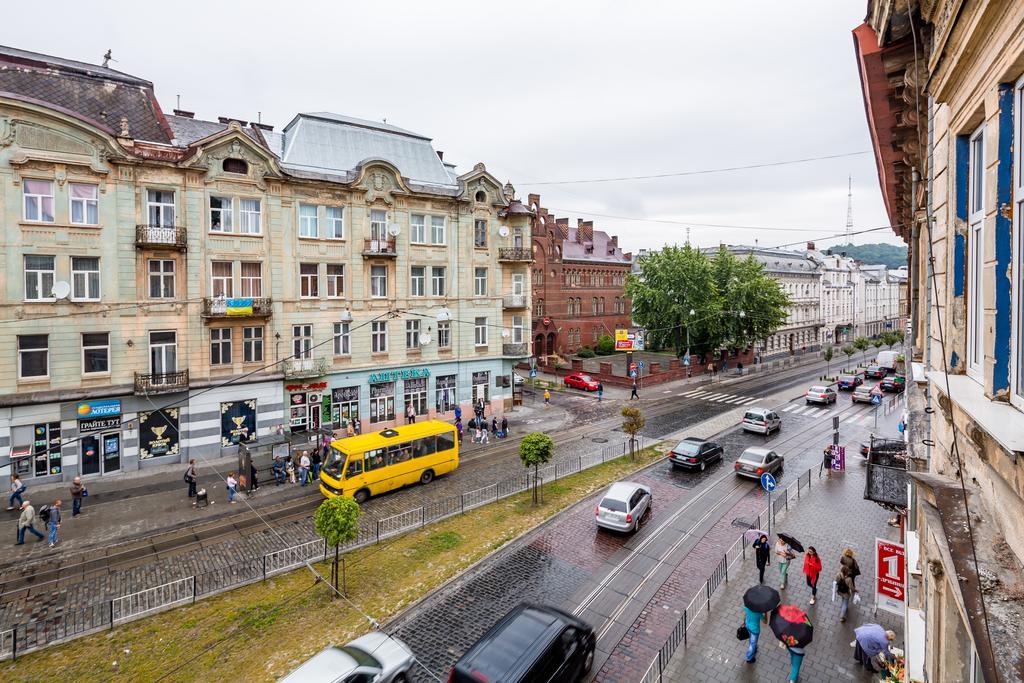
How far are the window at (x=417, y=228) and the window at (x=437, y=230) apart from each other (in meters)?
0.49

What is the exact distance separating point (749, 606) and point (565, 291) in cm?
5501

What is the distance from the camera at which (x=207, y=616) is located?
1377 centimetres

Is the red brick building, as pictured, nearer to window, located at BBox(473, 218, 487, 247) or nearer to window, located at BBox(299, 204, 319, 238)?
window, located at BBox(473, 218, 487, 247)

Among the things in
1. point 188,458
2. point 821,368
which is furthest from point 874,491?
point 821,368

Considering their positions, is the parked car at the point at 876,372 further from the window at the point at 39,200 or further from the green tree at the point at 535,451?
the window at the point at 39,200

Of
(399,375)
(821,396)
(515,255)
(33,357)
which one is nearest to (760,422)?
(821,396)

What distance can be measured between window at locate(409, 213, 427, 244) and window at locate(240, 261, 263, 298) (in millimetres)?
8925

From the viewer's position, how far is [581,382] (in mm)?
48500

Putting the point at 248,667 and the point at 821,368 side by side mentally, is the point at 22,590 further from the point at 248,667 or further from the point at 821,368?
the point at 821,368

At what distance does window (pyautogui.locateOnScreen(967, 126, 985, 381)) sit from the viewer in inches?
179

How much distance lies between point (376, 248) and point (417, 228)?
349 centimetres

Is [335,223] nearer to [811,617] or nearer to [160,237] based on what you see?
[160,237]

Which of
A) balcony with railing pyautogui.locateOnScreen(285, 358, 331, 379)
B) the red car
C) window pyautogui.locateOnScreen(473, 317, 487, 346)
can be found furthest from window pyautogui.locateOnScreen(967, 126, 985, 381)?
the red car

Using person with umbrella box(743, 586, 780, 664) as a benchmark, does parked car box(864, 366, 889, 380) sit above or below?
above
